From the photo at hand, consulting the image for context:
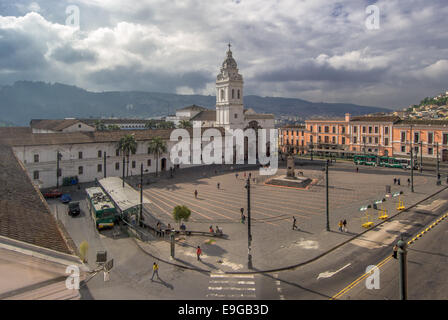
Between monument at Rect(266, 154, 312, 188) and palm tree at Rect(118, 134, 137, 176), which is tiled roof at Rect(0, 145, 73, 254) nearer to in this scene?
monument at Rect(266, 154, 312, 188)

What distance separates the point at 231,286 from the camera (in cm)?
1930

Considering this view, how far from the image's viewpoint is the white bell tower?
8406 cm

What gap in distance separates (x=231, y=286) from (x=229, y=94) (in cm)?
6963

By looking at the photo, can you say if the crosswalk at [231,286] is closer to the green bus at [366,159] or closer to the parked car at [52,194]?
the parked car at [52,194]

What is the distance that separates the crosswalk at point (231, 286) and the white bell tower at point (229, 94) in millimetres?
65662

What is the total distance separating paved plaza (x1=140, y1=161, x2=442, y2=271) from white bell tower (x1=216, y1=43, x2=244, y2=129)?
24.0 m

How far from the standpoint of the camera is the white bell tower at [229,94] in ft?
276

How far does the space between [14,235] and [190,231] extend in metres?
23.4

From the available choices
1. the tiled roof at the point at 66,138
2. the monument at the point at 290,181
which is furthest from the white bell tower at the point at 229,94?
the monument at the point at 290,181

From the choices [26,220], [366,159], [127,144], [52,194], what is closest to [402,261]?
[26,220]

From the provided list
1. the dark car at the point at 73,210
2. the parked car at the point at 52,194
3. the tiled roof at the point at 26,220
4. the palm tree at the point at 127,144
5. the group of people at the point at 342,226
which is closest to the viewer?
the tiled roof at the point at 26,220
